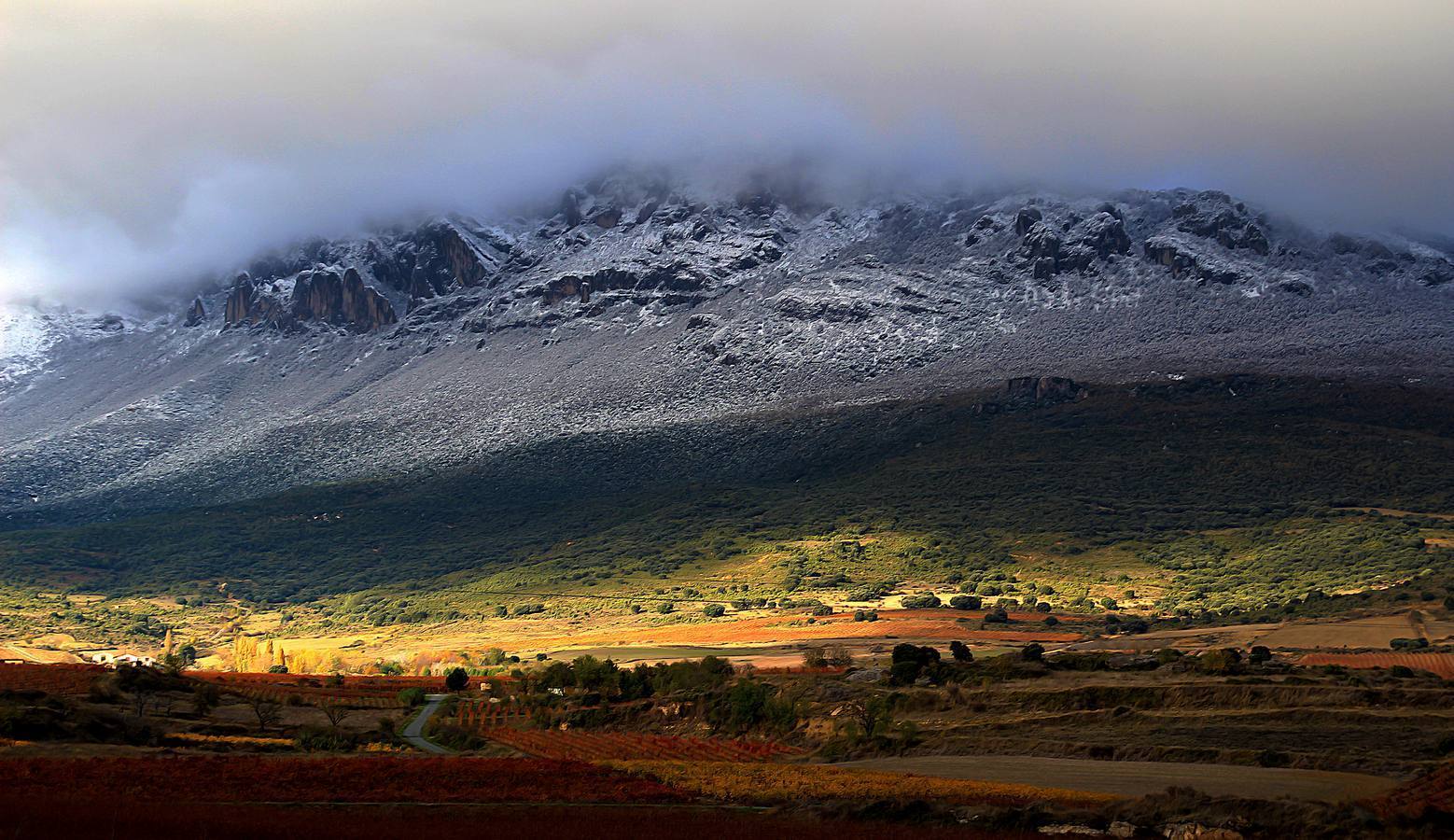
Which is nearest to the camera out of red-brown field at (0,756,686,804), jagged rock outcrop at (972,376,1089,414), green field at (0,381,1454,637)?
red-brown field at (0,756,686,804)

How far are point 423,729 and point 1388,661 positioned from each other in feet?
157

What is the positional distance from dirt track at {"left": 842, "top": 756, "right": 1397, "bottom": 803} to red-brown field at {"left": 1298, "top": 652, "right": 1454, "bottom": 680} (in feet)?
83.9

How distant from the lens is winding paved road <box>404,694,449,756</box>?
5413 centimetres

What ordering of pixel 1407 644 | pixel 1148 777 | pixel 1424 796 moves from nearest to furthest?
1. pixel 1424 796
2. pixel 1148 777
3. pixel 1407 644

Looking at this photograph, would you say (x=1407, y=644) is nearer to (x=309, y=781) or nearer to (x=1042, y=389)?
(x=309, y=781)

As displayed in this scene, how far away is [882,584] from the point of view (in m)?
123

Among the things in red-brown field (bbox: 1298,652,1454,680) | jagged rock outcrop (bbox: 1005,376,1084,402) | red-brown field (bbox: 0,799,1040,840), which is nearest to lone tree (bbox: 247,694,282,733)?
red-brown field (bbox: 0,799,1040,840)

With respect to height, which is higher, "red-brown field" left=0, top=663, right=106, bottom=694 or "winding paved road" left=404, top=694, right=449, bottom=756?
"red-brown field" left=0, top=663, right=106, bottom=694

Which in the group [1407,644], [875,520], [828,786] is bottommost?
[1407,644]

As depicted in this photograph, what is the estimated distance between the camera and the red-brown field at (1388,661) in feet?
210

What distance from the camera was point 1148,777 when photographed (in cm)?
4147

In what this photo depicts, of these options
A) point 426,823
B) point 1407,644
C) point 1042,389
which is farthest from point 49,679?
point 1042,389

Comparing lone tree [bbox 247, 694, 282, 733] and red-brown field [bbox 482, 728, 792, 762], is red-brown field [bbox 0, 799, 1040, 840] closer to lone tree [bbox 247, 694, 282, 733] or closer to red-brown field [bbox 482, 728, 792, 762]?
red-brown field [bbox 482, 728, 792, 762]

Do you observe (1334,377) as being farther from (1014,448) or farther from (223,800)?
(223,800)
